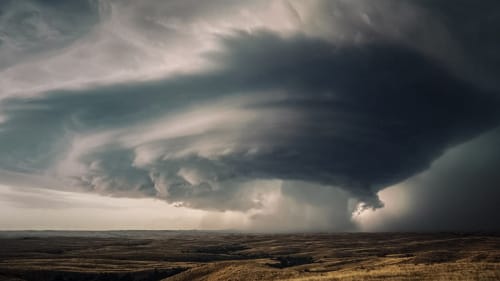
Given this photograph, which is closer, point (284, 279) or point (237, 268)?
point (284, 279)

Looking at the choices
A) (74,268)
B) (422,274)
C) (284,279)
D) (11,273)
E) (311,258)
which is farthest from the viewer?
(311,258)

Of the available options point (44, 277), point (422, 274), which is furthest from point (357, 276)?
point (44, 277)

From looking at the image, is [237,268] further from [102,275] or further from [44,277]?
[44,277]

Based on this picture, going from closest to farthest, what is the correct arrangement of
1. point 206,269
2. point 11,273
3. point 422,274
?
point 422,274
point 206,269
point 11,273

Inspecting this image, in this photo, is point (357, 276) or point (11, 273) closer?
point (357, 276)

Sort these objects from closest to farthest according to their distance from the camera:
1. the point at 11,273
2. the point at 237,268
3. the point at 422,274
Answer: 1. the point at 422,274
2. the point at 237,268
3. the point at 11,273

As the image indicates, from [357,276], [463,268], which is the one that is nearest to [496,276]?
[463,268]

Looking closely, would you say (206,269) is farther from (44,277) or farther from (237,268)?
(44,277)

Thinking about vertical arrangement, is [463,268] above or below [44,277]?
above

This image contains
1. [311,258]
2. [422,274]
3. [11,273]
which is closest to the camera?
[422,274]
